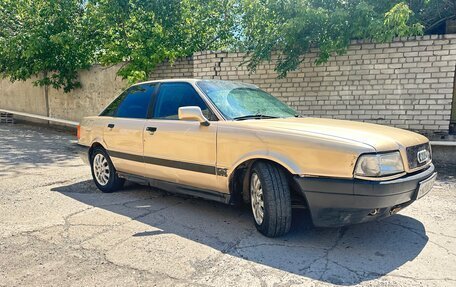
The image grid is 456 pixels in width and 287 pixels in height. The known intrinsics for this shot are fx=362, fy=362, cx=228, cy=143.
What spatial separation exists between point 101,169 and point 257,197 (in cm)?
290

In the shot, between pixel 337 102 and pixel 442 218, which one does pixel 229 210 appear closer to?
pixel 442 218

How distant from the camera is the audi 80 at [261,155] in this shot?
3.10 m

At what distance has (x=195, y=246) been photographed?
3469 millimetres

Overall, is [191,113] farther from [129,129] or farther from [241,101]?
[129,129]

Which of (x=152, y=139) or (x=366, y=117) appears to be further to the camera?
(x=366, y=117)

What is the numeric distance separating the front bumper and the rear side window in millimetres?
2515

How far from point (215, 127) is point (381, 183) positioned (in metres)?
1.74

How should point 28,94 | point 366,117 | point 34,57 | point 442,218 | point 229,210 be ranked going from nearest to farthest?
point 442,218, point 229,210, point 366,117, point 34,57, point 28,94

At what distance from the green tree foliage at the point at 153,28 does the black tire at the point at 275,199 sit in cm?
674

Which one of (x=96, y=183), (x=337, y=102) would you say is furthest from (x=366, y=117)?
(x=96, y=183)

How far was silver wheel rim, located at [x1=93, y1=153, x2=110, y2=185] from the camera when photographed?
545 cm

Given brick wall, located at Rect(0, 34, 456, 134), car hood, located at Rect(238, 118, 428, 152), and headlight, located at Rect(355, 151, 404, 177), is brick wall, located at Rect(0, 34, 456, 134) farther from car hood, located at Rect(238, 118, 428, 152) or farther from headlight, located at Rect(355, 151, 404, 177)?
headlight, located at Rect(355, 151, 404, 177)

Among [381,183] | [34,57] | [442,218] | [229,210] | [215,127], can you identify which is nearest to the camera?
[381,183]

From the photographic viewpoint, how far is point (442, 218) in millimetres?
4211
